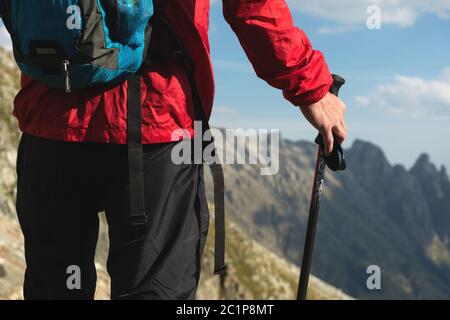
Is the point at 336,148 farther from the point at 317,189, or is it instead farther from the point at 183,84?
the point at 183,84

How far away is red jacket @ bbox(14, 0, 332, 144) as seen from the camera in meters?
3.52

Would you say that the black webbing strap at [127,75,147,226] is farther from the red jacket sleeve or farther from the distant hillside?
the distant hillside

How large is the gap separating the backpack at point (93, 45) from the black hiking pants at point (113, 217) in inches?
5.0

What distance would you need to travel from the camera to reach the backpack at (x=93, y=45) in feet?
10.9

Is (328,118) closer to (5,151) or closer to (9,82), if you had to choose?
(5,151)

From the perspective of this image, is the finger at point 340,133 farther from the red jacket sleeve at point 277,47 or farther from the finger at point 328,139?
the red jacket sleeve at point 277,47

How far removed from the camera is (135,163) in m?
3.48

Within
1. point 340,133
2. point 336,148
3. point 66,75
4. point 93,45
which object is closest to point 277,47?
point 340,133

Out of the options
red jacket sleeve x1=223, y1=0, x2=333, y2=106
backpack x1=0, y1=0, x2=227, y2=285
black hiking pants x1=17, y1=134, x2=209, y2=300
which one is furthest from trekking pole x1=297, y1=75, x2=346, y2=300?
backpack x1=0, y1=0, x2=227, y2=285

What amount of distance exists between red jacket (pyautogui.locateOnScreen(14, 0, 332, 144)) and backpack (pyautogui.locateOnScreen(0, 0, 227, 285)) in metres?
0.09

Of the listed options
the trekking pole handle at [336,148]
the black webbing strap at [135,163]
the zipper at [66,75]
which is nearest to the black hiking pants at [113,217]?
the black webbing strap at [135,163]

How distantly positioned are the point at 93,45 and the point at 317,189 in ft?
6.66

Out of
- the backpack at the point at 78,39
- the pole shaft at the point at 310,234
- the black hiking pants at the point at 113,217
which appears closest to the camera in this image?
the backpack at the point at 78,39
